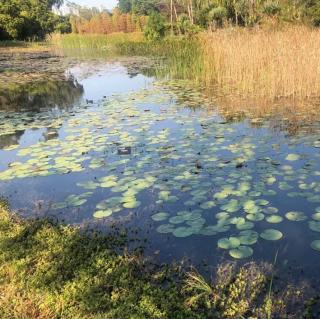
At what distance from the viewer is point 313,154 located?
14.6ft

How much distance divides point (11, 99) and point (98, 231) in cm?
747

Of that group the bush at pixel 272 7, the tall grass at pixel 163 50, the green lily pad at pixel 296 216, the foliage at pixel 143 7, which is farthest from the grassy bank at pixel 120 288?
the foliage at pixel 143 7

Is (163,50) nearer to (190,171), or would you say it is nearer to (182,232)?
(190,171)

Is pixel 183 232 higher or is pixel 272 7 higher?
pixel 272 7

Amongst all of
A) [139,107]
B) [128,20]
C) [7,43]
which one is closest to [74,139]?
[139,107]

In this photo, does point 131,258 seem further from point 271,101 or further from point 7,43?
point 7,43

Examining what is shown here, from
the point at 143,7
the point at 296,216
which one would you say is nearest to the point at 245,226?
the point at 296,216

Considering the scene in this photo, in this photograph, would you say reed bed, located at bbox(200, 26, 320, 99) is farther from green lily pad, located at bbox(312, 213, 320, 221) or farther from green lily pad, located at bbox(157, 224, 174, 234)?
green lily pad, located at bbox(157, 224, 174, 234)

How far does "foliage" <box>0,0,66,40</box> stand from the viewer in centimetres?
3522

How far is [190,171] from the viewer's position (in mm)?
4195

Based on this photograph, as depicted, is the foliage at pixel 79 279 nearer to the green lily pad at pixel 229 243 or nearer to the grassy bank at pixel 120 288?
the grassy bank at pixel 120 288

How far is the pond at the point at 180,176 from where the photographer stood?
2.99m

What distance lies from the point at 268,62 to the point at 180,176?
531cm

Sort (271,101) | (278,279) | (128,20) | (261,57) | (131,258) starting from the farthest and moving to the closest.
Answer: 1. (128,20)
2. (261,57)
3. (271,101)
4. (131,258)
5. (278,279)
